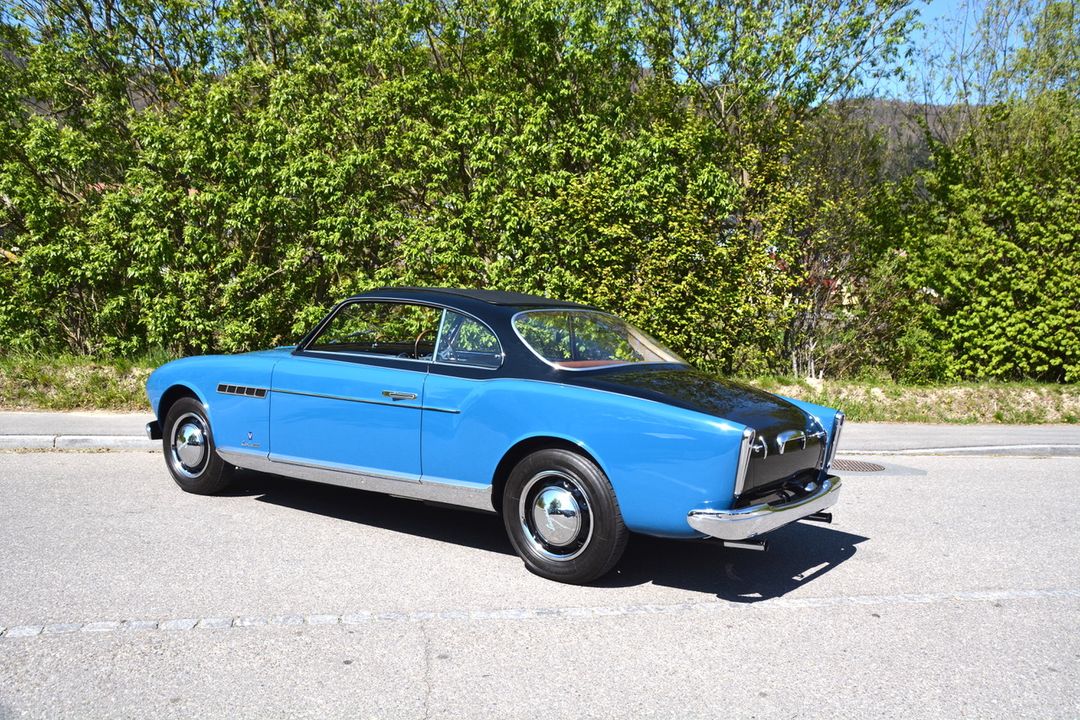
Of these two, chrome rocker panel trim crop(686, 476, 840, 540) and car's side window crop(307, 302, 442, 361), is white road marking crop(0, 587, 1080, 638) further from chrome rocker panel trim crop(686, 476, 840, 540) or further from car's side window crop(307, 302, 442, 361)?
car's side window crop(307, 302, 442, 361)

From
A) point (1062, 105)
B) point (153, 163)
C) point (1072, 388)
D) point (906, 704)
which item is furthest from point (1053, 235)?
point (153, 163)

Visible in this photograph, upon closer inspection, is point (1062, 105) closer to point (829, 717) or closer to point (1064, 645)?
point (1064, 645)

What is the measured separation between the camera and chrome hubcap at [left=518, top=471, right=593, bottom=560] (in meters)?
4.67

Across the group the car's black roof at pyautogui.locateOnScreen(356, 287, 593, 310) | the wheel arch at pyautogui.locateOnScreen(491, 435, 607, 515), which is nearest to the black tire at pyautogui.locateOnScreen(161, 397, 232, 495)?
the car's black roof at pyautogui.locateOnScreen(356, 287, 593, 310)

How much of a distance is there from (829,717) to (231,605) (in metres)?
2.71

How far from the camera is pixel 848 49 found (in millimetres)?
12625

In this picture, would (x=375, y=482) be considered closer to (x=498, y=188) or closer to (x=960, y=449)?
(x=498, y=188)

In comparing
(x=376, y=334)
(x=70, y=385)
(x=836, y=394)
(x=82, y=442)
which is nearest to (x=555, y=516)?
(x=376, y=334)

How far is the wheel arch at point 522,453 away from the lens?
466 cm

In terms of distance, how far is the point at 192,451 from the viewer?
6496 mm

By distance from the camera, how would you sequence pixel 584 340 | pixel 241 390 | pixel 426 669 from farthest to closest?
pixel 241 390
pixel 584 340
pixel 426 669

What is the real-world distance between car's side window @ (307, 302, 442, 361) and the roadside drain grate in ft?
14.8

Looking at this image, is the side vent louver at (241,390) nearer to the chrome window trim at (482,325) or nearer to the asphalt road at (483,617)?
the asphalt road at (483,617)

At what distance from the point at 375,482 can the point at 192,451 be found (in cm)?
188
